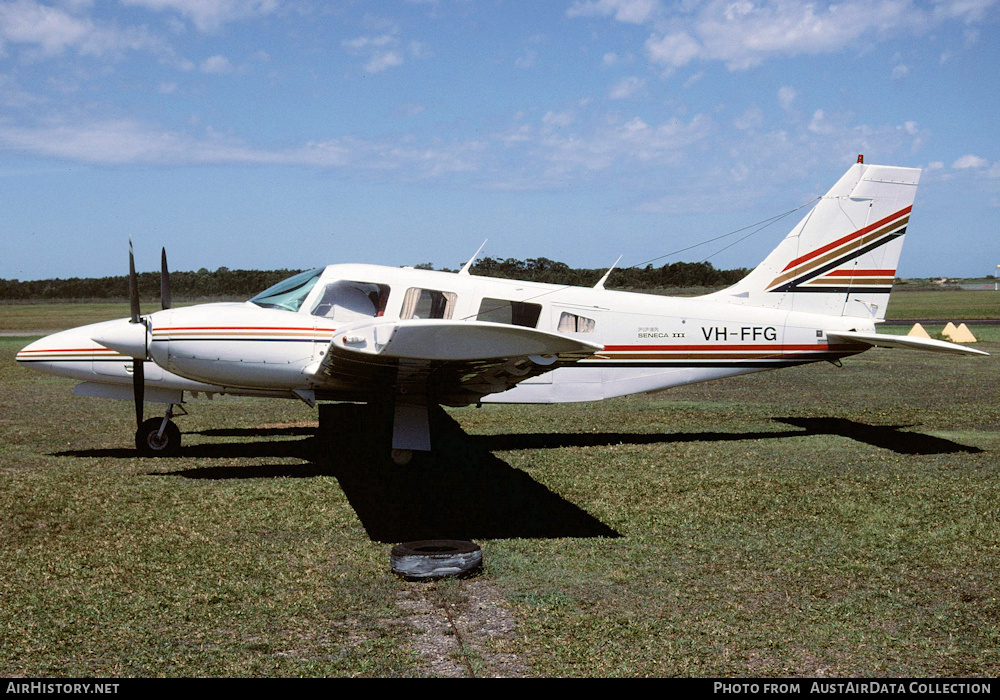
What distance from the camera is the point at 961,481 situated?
946 centimetres

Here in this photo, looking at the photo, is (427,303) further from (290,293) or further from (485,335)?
(485,335)

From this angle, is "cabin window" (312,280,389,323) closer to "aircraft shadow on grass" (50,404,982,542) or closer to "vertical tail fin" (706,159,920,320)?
"aircraft shadow on grass" (50,404,982,542)

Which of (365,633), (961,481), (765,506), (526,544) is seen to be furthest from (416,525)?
(961,481)

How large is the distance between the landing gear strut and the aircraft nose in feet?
5.91

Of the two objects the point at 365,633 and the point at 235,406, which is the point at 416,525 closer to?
the point at 365,633

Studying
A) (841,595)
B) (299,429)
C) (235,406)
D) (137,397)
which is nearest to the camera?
(841,595)

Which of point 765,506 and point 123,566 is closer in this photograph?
point 123,566

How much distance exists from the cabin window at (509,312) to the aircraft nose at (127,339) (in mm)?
4243

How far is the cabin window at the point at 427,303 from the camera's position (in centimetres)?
1059

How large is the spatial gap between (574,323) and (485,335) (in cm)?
521

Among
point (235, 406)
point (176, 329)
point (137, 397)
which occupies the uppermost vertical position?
point (176, 329)

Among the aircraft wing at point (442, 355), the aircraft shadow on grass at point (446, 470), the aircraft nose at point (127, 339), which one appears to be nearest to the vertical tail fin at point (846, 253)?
the aircraft shadow on grass at point (446, 470)

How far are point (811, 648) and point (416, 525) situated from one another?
4.03m

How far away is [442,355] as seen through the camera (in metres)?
6.64
